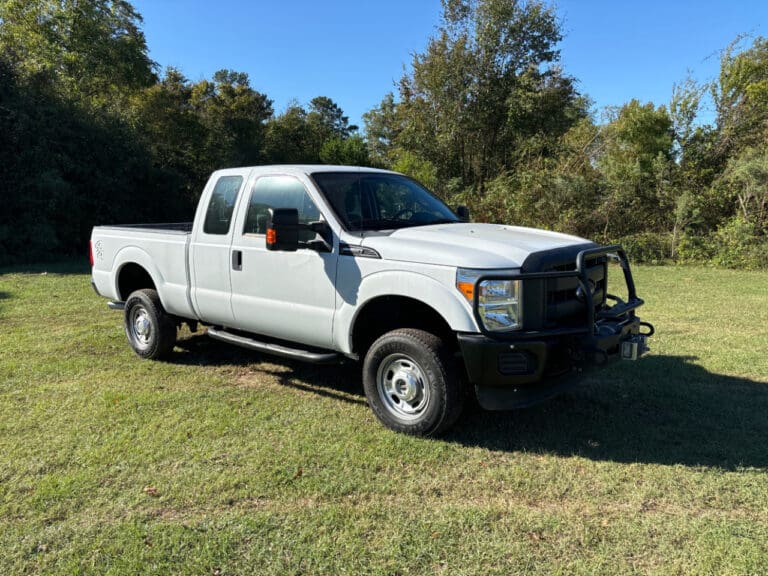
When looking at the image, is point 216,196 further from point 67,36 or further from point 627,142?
point 67,36

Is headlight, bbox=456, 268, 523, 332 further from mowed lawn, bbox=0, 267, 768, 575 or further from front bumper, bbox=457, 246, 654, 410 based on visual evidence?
mowed lawn, bbox=0, 267, 768, 575

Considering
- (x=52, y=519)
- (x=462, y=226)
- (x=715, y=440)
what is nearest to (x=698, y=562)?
(x=715, y=440)

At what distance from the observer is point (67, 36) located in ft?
79.1

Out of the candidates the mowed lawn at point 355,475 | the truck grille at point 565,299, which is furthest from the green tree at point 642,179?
the truck grille at point 565,299

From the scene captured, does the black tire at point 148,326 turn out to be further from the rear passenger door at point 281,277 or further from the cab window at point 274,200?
the cab window at point 274,200

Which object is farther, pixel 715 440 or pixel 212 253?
pixel 212 253

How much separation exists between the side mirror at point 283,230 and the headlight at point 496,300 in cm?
131

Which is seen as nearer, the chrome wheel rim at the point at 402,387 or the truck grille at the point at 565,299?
the truck grille at the point at 565,299

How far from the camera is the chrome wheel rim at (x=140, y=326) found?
618 centimetres

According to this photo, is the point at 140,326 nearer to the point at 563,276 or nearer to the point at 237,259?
the point at 237,259

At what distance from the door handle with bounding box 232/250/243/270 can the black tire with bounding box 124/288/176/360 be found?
4.54 ft

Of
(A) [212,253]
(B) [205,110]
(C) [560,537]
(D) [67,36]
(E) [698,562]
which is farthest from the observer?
(B) [205,110]

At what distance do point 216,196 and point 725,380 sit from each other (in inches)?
199

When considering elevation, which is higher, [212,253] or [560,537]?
[212,253]
